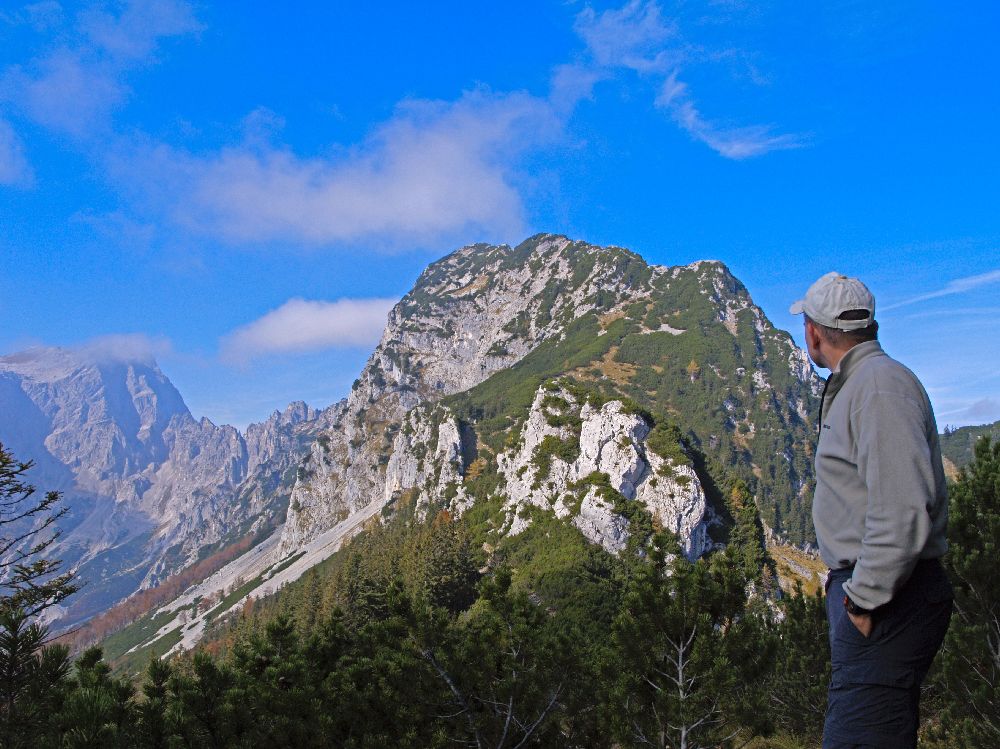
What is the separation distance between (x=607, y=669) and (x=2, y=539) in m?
19.5

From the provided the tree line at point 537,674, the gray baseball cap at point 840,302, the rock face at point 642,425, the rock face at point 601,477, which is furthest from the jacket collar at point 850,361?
the rock face at point 642,425

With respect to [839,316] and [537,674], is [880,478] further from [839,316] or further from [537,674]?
[537,674]

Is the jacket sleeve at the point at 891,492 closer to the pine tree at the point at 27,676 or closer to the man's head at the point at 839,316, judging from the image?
the man's head at the point at 839,316

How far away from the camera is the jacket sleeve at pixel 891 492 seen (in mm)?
2629

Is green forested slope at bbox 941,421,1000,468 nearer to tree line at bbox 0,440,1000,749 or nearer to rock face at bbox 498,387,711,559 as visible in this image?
rock face at bbox 498,387,711,559

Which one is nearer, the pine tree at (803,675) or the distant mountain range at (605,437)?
the pine tree at (803,675)

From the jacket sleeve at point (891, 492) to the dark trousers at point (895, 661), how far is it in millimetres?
241

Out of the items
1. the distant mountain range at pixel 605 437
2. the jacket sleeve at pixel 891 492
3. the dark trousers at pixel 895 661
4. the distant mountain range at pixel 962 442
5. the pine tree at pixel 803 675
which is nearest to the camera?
the jacket sleeve at pixel 891 492

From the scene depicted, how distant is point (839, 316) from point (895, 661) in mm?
1823

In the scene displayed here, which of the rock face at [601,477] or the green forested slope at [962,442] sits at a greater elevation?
the rock face at [601,477]

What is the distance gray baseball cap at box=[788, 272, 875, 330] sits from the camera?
320 centimetres

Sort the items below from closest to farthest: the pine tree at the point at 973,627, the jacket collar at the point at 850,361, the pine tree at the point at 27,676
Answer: the jacket collar at the point at 850,361
the pine tree at the point at 27,676
the pine tree at the point at 973,627

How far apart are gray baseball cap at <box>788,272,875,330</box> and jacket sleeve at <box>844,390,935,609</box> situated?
1.80 ft

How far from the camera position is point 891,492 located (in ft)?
8.77
